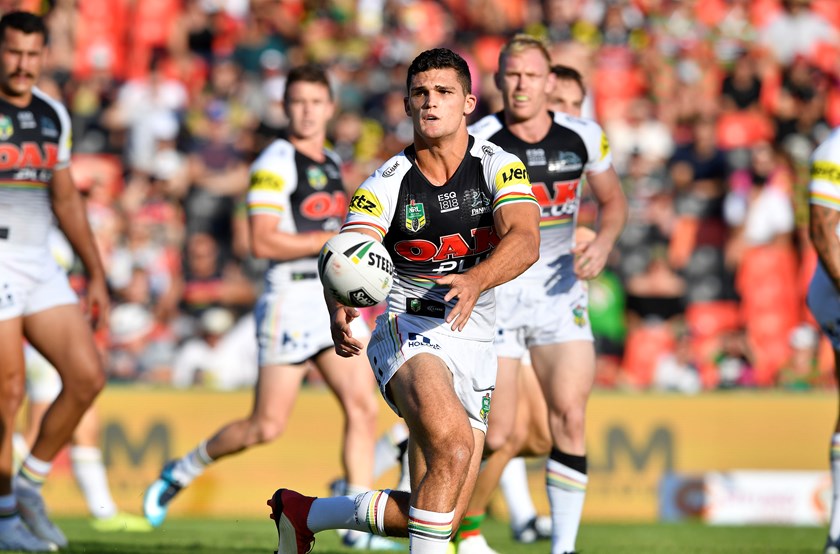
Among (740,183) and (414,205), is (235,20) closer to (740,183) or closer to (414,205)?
(740,183)

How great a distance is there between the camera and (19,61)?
866cm

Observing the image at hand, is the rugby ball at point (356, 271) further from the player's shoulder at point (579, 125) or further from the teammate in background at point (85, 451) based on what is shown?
the teammate in background at point (85, 451)

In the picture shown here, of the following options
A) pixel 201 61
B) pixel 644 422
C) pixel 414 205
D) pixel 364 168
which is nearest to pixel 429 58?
pixel 414 205

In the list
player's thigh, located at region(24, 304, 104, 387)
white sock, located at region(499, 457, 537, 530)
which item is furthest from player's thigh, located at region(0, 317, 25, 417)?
white sock, located at region(499, 457, 537, 530)

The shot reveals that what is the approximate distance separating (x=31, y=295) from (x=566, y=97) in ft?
13.8

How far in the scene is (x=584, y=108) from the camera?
1024 centimetres

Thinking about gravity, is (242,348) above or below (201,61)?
below

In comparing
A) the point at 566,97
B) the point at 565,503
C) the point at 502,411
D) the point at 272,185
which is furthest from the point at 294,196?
the point at 565,503

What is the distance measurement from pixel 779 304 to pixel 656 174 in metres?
2.47

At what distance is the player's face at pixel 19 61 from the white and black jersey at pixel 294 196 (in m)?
1.83

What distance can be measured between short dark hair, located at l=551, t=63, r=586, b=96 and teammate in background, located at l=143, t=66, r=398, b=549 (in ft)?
5.85

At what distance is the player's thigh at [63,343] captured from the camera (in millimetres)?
8758

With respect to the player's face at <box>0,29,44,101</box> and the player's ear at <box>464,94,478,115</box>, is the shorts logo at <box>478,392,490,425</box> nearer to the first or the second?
the player's ear at <box>464,94,478,115</box>

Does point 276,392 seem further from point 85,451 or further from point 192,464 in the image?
point 85,451
